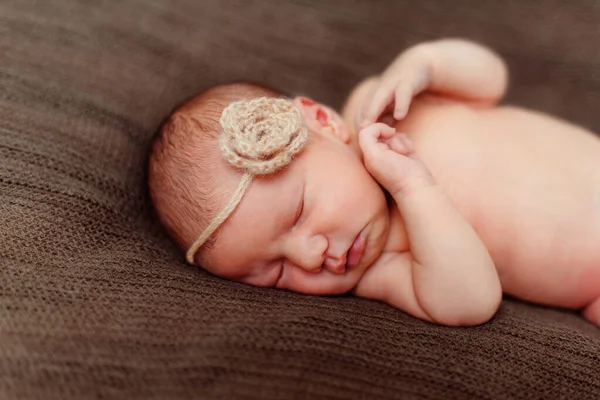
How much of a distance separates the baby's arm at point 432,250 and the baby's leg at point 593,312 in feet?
1.02

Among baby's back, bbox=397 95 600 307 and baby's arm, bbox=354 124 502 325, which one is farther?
baby's back, bbox=397 95 600 307

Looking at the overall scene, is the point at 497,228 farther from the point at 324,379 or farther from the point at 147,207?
the point at 147,207

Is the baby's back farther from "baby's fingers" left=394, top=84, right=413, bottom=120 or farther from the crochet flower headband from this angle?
the crochet flower headband

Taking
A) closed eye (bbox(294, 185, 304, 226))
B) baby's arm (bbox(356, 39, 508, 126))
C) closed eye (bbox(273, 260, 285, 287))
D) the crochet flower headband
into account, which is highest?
baby's arm (bbox(356, 39, 508, 126))

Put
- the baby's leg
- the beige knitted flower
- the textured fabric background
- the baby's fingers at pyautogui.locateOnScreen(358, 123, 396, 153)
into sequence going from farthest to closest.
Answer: the baby's leg
the baby's fingers at pyautogui.locateOnScreen(358, 123, 396, 153)
the beige knitted flower
the textured fabric background

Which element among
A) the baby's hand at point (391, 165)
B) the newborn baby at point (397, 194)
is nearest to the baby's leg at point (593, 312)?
the newborn baby at point (397, 194)

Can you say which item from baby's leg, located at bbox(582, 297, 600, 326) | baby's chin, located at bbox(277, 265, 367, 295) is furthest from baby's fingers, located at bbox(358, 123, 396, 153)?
baby's leg, located at bbox(582, 297, 600, 326)

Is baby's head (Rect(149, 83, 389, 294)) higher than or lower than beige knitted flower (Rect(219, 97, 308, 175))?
lower

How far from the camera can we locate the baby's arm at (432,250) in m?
0.98

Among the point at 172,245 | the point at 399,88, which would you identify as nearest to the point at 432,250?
the point at 399,88

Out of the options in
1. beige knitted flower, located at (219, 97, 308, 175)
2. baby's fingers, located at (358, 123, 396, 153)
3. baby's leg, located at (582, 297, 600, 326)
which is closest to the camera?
beige knitted flower, located at (219, 97, 308, 175)

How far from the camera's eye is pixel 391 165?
1030mm

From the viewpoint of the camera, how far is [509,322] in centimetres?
99

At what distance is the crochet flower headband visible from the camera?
949 mm
